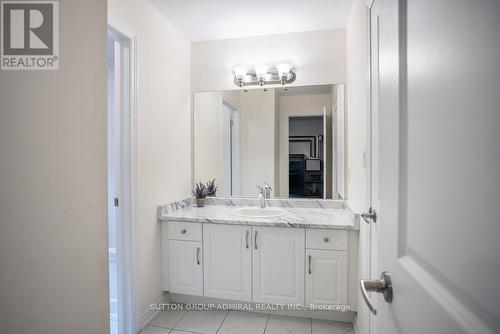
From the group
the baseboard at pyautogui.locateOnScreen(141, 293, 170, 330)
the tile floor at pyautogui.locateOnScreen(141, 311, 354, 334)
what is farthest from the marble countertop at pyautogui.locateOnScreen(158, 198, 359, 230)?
the tile floor at pyautogui.locateOnScreen(141, 311, 354, 334)

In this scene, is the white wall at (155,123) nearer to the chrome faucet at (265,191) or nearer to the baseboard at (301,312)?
the baseboard at (301,312)

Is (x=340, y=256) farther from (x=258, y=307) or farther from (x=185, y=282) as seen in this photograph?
(x=185, y=282)

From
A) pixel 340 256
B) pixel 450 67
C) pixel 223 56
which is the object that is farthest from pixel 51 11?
pixel 223 56

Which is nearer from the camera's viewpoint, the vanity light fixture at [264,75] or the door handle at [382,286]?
the door handle at [382,286]

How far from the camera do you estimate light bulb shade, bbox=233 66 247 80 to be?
8.27 feet

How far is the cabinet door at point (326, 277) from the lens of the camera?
1886 millimetres

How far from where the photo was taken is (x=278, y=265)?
1983 millimetres

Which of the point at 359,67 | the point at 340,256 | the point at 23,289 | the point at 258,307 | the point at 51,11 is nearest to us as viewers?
the point at 23,289

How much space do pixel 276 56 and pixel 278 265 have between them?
189cm

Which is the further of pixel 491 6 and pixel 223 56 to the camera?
pixel 223 56

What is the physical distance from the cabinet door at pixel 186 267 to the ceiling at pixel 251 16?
1.88 meters

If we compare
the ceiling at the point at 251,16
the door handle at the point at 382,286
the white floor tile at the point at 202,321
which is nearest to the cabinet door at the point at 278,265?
the white floor tile at the point at 202,321

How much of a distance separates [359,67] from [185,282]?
208 centimetres

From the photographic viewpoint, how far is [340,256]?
1886 mm
